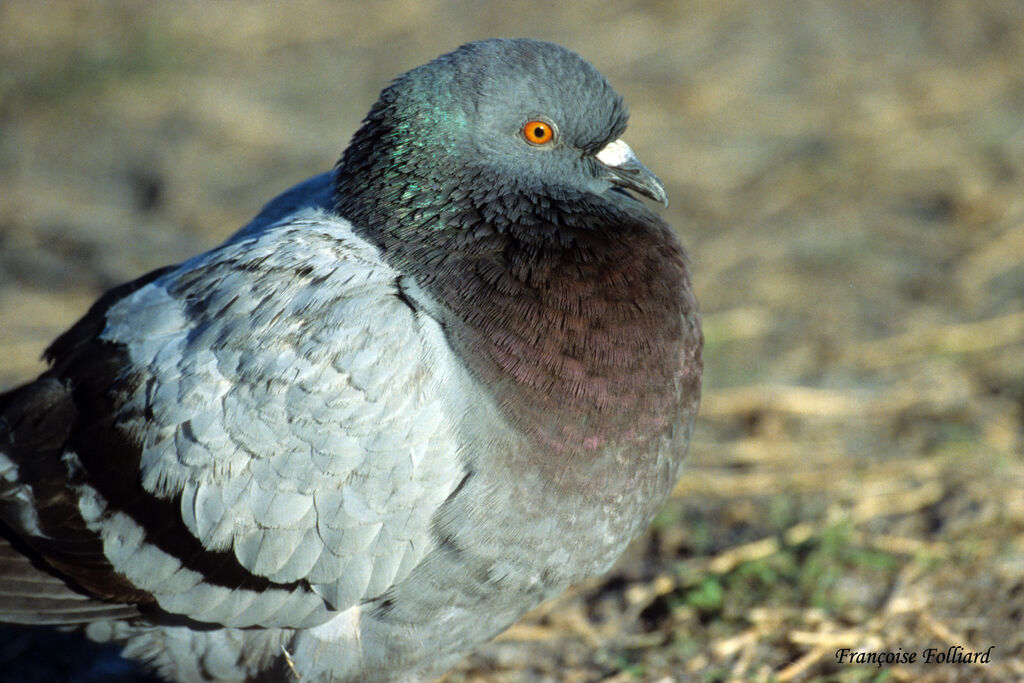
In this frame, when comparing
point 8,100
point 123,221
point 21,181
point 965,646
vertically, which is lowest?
point 965,646

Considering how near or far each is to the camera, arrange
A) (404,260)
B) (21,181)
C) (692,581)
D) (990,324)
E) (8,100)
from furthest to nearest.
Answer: (8,100) → (21,181) → (990,324) → (692,581) → (404,260)

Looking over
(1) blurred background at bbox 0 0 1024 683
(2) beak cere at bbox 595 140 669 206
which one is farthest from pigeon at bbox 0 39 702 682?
(1) blurred background at bbox 0 0 1024 683

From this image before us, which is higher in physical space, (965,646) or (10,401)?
(10,401)

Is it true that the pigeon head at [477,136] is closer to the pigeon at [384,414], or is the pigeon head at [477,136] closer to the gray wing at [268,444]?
the pigeon at [384,414]

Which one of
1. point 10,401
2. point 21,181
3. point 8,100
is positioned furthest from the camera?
point 8,100

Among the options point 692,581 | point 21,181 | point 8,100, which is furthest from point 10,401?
point 8,100

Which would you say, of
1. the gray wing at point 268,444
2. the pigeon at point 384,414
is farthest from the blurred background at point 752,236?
the gray wing at point 268,444

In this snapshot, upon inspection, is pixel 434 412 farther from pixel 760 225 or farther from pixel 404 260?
pixel 760 225
